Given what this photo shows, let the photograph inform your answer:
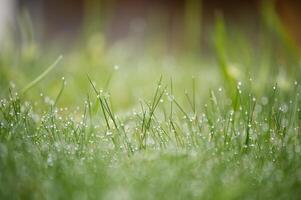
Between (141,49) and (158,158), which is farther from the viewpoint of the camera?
(141,49)

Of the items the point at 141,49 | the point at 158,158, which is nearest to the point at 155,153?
the point at 158,158

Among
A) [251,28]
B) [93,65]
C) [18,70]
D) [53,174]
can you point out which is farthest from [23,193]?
[251,28]

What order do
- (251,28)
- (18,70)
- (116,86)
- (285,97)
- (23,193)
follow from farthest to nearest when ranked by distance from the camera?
(251,28) → (116,86) → (18,70) → (285,97) → (23,193)

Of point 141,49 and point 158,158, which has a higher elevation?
point 141,49

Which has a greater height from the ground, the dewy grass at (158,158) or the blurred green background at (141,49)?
the blurred green background at (141,49)

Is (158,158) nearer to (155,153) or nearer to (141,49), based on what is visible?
(155,153)

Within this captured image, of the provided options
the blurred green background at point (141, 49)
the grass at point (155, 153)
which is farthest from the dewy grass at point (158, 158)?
the blurred green background at point (141, 49)

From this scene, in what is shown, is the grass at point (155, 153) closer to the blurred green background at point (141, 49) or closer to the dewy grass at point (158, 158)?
the dewy grass at point (158, 158)

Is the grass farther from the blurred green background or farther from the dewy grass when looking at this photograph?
the blurred green background

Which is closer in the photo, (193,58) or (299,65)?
(299,65)

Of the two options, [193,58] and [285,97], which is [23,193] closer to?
[285,97]

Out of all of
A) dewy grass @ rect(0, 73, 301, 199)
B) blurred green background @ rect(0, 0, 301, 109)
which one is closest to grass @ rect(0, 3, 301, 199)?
dewy grass @ rect(0, 73, 301, 199)
